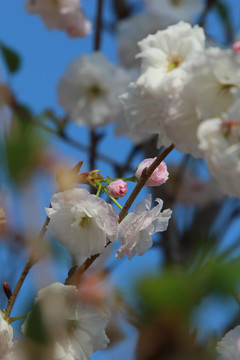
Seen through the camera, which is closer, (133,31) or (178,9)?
(133,31)

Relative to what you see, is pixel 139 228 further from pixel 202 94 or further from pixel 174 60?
pixel 202 94

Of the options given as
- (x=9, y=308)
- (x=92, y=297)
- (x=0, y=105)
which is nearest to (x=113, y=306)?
(x=92, y=297)

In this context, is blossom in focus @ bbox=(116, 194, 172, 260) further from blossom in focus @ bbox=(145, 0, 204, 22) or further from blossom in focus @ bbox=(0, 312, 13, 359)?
blossom in focus @ bbox=(145, 0, 204, 22)

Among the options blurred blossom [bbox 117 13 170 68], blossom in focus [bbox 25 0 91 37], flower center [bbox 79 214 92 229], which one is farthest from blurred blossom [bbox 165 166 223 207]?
flower center [bbox 79 214 92 229]

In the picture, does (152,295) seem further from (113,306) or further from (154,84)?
(154,84)

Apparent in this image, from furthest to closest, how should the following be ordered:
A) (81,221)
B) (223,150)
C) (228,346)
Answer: (81,221) < (228,346) < (223,150)

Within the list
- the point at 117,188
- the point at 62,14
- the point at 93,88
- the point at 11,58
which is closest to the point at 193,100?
the point at 117,188
